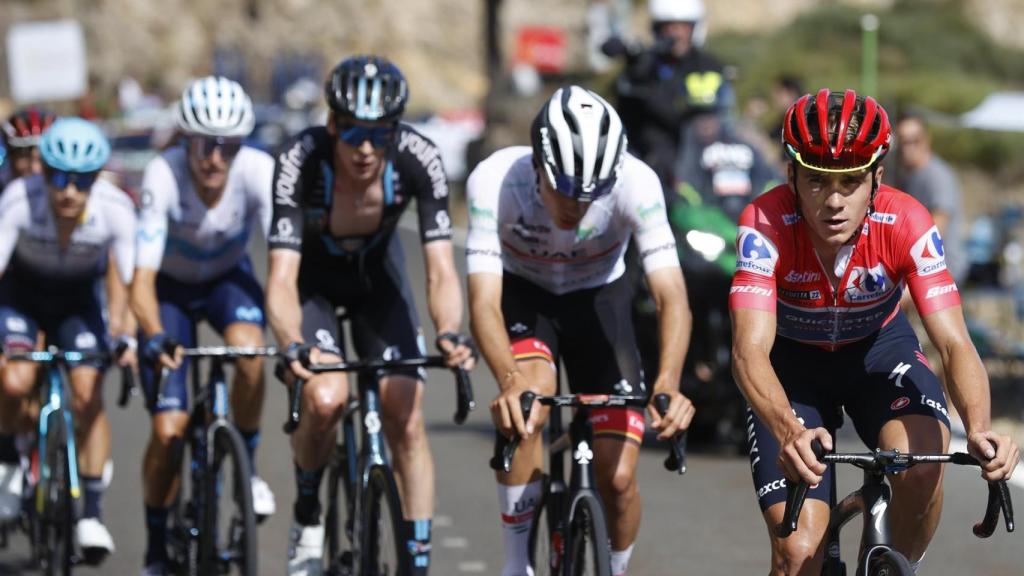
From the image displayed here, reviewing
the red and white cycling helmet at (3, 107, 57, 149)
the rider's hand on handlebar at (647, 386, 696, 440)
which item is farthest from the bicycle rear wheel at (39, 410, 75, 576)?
the rider's hand on handlebar at (647, 386, 696, 440)

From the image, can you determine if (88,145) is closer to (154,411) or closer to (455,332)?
(154,411)

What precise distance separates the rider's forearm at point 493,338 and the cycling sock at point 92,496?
302 cm

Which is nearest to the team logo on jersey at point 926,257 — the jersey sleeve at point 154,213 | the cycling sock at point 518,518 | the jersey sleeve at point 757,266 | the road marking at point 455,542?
the jersey sleeve at point 757,266

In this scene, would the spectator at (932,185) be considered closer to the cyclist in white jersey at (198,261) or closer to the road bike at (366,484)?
the cyclist in white jersey at (198,261)

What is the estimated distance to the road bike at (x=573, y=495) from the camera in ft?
19.7

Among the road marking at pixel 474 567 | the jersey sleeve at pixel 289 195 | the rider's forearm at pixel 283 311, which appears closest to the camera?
the rider's forearm at pixel 283 311

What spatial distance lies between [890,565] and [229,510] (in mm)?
3364

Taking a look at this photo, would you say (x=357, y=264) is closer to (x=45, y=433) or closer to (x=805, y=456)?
(x=45, y=433)

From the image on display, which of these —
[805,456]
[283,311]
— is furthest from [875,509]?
[283,311]

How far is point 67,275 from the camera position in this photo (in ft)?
30.0

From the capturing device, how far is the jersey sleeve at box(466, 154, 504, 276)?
6.53 m

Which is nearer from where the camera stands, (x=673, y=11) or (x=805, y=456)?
(x=805, y=456)

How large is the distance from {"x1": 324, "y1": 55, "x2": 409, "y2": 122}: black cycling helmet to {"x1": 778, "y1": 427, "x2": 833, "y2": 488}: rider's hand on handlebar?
8.49 feet

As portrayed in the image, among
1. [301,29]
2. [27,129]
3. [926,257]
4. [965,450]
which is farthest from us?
[301,29]
